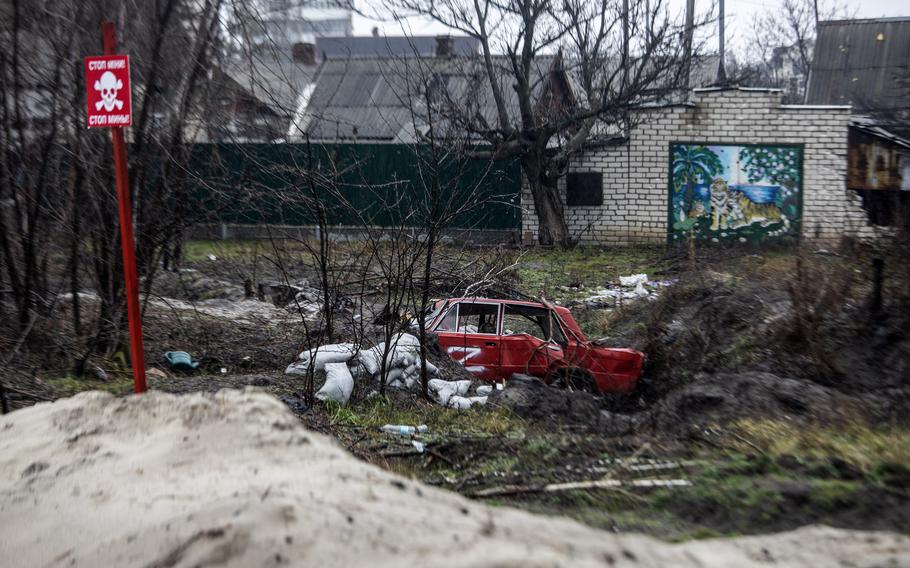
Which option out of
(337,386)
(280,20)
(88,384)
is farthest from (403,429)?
(280,20)

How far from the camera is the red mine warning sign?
5926mm

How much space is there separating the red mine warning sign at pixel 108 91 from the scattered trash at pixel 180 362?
13.1 ft

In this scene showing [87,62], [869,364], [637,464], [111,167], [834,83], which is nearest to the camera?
[637,464]

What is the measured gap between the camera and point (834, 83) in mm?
31141

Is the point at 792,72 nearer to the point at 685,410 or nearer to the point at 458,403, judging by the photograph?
the point at 685,410

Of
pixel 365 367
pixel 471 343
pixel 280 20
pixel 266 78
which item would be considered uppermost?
pixel 280 20

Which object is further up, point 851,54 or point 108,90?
point 851,54

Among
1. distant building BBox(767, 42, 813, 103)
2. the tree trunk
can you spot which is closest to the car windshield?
the tree trunk

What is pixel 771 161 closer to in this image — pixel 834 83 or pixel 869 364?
pixel 834 83

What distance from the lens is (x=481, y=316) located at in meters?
10.2

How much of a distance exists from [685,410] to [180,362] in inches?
205

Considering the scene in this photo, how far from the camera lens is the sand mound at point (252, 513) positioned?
2.74 metres

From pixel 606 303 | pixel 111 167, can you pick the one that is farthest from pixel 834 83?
pixel 111 167

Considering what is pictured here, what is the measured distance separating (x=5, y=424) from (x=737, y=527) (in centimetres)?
373
